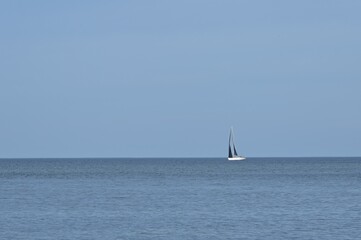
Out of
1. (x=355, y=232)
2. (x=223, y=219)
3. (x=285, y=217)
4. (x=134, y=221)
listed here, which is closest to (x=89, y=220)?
(x=134, y=221)

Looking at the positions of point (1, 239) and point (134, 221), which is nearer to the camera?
point (1, 239)

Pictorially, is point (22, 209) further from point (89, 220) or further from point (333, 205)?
point (333, 205)

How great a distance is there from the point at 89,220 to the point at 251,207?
1541 cm

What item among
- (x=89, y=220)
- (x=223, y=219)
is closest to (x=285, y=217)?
(x=223, y=219)

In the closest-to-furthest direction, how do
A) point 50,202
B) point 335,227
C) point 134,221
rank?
point 335,227 < point 134,221 < point 50,202

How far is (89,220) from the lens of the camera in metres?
60.9

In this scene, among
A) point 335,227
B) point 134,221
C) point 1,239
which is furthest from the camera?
point 134,221

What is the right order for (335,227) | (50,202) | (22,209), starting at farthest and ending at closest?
(50,202) < (22,209) < (335,227)

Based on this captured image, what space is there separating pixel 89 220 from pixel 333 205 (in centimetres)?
2208

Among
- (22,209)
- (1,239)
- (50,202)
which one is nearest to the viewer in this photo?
(1,239)

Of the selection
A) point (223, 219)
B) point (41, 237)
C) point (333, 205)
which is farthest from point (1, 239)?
point (333, 205)

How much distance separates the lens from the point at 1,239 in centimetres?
5062

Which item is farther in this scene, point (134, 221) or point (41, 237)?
point (134, 221)

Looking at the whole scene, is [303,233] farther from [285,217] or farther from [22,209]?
[22,209]
